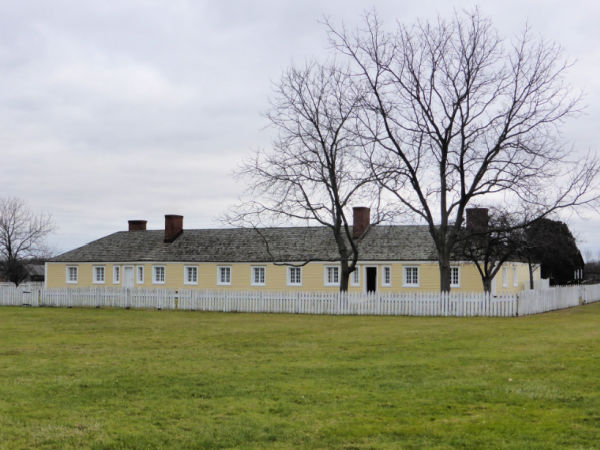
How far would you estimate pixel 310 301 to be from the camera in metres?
31.1

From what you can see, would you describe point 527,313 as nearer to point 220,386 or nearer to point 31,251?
point 220,386

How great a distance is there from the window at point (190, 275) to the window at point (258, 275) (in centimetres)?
411

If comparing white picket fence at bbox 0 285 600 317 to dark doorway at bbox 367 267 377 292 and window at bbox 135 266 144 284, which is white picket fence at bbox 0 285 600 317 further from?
dark doorway at bbox 367 267 377 292

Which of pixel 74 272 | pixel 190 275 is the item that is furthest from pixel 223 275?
pixel 74 272

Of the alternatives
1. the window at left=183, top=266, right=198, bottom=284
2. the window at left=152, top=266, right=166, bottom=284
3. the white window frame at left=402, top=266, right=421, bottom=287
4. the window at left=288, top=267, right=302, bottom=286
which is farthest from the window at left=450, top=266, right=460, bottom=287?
the window at left=152, top=266, right=166, bottom=284

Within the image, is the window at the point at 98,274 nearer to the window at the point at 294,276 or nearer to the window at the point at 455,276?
the window at the point at 294,276

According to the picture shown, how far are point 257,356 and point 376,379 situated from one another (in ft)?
12.6

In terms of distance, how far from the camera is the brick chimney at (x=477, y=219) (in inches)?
1496

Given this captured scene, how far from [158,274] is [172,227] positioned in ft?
12.8

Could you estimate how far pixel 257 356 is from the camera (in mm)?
14617

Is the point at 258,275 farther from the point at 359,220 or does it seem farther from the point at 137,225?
the point at 137,225

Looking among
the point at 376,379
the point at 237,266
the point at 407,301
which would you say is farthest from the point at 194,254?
the point at 376,379

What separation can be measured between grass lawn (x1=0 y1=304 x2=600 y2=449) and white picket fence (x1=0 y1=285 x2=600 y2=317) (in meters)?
8.51

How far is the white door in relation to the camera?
4725 centimetres
